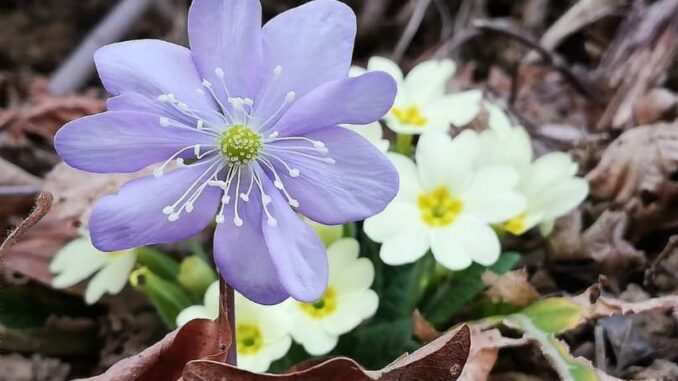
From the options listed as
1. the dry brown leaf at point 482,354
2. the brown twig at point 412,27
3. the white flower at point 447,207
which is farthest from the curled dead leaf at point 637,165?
the brown twig at point 412,27

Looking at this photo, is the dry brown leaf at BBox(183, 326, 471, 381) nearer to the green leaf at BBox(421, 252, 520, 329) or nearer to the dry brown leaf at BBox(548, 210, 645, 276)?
the green leaf at BBox(421, 252, 520, 329)

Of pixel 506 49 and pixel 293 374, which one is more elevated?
pixel 506 49

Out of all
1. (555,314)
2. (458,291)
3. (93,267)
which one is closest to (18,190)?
(93,267)

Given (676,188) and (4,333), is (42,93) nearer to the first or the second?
(4,333)

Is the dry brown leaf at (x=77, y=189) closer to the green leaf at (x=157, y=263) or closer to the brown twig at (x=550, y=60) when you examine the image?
the green leaf at (x=157, y=263)

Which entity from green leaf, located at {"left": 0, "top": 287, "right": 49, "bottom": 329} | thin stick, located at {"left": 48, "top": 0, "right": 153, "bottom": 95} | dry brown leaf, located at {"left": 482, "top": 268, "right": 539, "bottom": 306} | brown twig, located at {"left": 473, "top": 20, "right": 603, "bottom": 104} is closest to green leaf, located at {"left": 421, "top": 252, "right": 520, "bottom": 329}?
dry brown leaf, located at {"left": 482, "top": 268, "right": 539, "bottom": 306}

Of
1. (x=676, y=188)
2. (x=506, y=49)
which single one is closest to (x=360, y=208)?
(x=676, y=188)

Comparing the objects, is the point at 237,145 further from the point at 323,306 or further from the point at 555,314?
the point at 555,314
